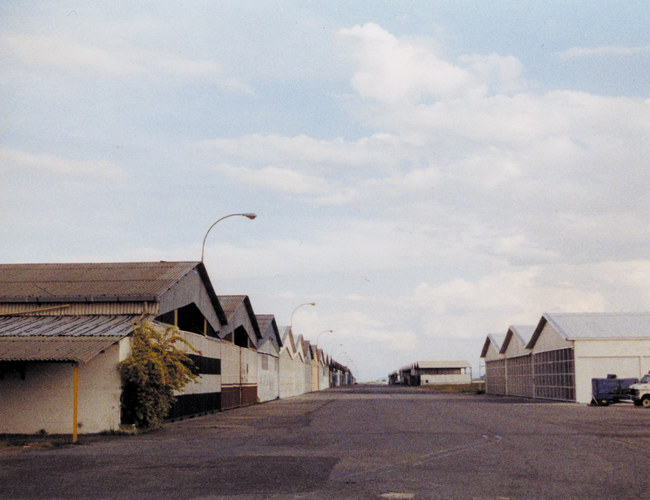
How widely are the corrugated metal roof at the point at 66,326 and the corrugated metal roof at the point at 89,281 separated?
77 cm

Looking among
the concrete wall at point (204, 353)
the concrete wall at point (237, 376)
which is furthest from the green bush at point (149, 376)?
the concrete wall at point (237, 376)

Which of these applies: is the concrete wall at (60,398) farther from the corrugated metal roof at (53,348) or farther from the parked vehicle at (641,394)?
the parked vehicle at (641,394)

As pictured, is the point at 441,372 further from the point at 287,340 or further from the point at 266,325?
the point at 266,325

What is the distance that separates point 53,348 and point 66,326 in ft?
11.7

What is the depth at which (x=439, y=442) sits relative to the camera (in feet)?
62.2

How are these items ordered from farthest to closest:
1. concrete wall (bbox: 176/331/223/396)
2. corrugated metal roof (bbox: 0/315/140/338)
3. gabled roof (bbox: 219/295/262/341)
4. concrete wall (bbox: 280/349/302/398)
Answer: concrete wall (bbox: 280/349/302/398)
gabled roof (bbox: 219/295/262/341)
concrete wall (bbox: 176/331/223/396)
corrugated metal roof (bbox: 0/315/140/338)

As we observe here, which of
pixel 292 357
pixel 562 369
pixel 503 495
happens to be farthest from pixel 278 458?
pixel 292 357

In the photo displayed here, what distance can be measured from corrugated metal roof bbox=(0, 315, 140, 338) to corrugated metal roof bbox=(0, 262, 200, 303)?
77 cm

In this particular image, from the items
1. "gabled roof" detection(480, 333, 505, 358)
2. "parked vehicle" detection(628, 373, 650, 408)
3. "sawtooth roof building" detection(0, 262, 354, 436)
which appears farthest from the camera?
"gabled roof" detection(480, 333, 505, 358)

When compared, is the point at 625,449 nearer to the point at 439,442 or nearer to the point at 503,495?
the point at 439,442

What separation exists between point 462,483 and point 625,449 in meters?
7.33

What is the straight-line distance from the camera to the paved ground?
11094 millimetres

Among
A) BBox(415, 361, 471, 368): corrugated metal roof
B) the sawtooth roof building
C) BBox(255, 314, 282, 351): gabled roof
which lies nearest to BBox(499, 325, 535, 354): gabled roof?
BBox(255, 314, 282, 351): gabled roof

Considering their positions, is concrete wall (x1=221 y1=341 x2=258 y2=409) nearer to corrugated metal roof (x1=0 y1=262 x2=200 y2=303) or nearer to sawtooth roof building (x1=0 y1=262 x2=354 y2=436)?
sawtooth roof building (x1=0 y1=262 x2=354 y2=436)
